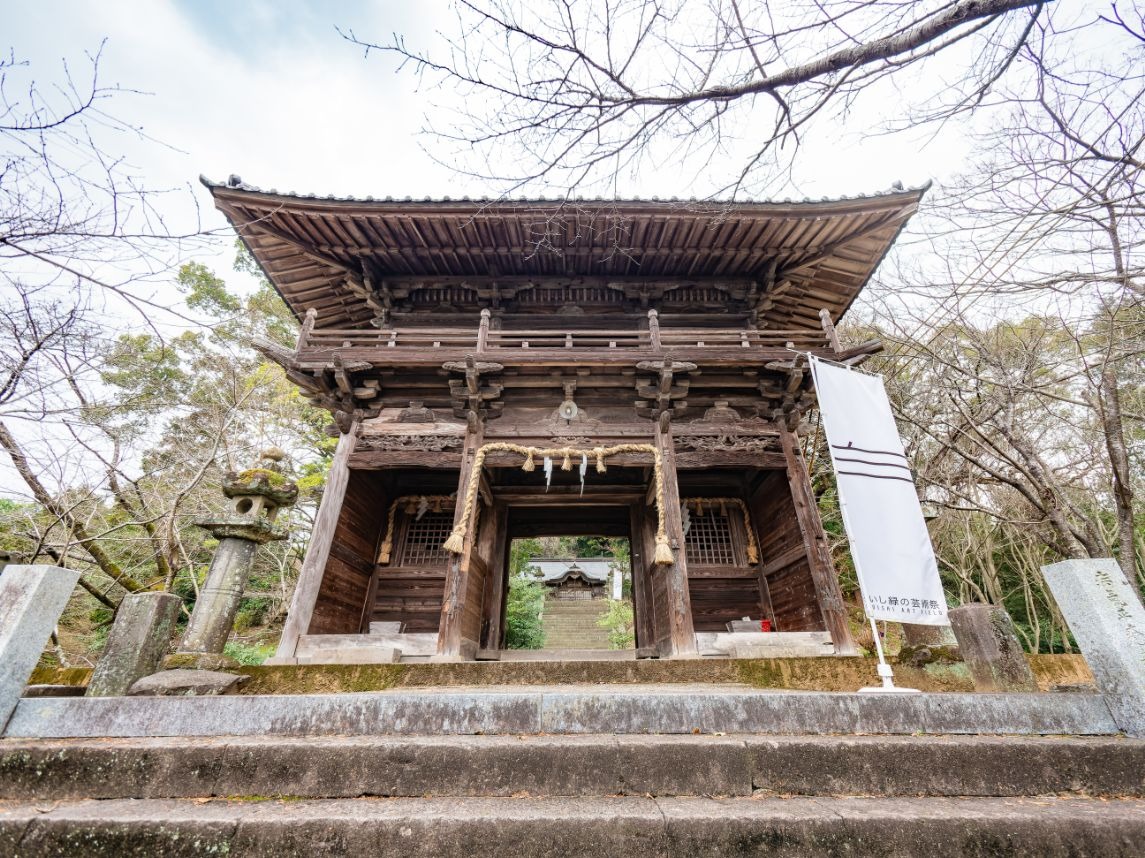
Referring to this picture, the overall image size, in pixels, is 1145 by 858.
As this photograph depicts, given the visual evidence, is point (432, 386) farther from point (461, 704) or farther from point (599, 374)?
point (461, 704)

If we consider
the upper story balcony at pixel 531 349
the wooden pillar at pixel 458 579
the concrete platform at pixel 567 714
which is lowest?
the concrete platform at pixel 567 714

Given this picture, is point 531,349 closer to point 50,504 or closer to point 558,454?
point 558,454

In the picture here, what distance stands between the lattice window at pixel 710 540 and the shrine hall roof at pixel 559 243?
4.32 metres

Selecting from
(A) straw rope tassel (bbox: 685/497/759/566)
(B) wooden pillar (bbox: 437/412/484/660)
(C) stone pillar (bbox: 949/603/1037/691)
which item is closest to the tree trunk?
(B) wooden pillar (bbox: 437/412/484/660)

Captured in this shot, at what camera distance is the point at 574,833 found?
76.0 inches

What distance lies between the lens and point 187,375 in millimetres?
16203

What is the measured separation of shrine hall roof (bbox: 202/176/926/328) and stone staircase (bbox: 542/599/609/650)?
16137mm

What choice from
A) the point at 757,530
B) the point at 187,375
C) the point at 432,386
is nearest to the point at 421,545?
the point at 432,386

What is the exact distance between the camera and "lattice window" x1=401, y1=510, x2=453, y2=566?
8812 mm

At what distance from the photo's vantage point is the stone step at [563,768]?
7.62 ft

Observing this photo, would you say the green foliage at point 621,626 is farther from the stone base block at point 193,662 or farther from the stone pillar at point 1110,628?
the stone pillar at point 1110,628

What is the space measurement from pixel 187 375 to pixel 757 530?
61.7 feet

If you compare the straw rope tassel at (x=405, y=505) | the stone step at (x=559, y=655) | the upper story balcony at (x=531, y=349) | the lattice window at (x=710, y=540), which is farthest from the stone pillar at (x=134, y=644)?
the lattice window at (x=710, y=540)

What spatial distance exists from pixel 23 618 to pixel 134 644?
843 millimetres
